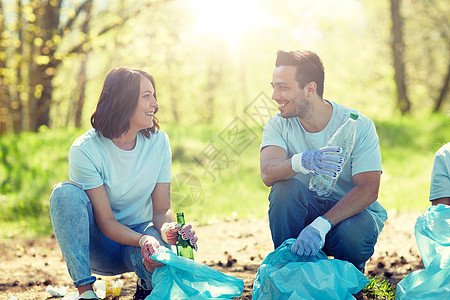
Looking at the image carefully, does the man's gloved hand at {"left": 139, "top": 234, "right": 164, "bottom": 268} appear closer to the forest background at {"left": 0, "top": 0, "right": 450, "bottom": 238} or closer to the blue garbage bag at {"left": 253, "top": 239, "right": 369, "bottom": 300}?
the blue garbage bag at {"left": 253, "top": 239, "right": 369, "bottom": 300}

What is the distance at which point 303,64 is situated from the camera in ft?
9.85

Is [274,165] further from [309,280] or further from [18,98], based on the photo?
[18,98]

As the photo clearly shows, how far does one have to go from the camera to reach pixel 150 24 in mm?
12453

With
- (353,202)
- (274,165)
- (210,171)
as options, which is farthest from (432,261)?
(210,171)

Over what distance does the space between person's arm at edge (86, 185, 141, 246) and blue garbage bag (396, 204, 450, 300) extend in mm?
1387

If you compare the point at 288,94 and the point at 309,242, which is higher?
the point at 288,94

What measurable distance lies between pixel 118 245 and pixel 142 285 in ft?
0.92

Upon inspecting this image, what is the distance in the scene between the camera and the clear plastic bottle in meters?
2.87

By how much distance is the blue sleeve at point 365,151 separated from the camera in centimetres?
280

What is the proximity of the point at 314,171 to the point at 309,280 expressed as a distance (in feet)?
1.83

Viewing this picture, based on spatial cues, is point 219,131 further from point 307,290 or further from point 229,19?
point 229,19

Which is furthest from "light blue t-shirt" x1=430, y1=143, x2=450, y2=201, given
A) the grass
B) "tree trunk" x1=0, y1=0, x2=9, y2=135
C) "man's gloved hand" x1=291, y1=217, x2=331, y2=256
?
"tree trunk" x1=0, y1=0, x2=9, y2=135

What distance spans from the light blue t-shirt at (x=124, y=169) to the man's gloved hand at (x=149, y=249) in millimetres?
366

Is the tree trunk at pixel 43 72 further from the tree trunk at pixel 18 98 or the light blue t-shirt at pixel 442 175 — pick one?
the light blue t-shirt at pixel 442 175
